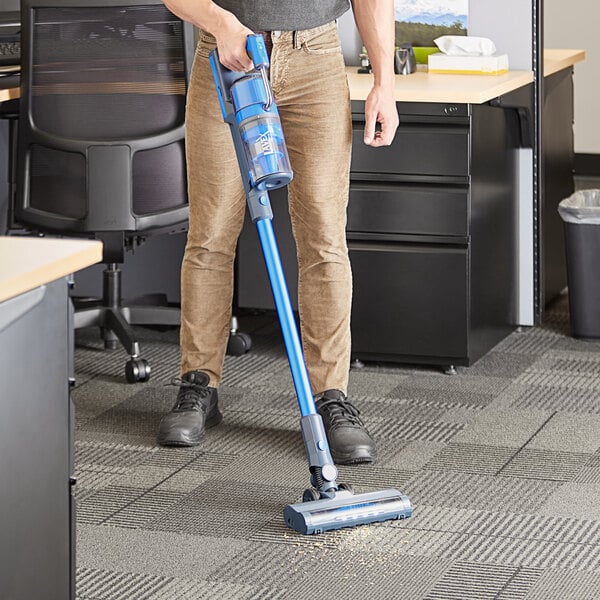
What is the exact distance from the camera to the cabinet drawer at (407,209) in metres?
3.04

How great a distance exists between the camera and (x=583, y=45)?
609cm

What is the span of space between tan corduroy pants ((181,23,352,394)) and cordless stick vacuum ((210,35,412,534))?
0.27m

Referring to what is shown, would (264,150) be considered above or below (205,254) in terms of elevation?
above

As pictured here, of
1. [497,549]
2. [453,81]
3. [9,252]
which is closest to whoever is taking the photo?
[9,252]

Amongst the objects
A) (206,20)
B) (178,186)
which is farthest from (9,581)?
(178,186)

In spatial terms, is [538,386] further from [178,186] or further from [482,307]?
[178,186]

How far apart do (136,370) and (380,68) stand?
105 centimetres

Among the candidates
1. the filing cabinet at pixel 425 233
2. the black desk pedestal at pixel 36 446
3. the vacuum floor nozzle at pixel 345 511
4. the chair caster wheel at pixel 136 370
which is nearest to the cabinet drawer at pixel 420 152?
the filing cabinet at pixel 425 233

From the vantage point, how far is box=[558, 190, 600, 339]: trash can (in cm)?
335

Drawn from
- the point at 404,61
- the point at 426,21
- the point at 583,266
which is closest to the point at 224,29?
the point at 404,61

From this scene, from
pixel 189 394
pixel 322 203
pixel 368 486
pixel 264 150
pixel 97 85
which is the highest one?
pixel 97 85

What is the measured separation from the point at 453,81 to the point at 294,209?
2.78 ft

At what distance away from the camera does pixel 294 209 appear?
8.24ft

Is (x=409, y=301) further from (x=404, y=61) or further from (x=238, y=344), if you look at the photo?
(x=404, y=61)
